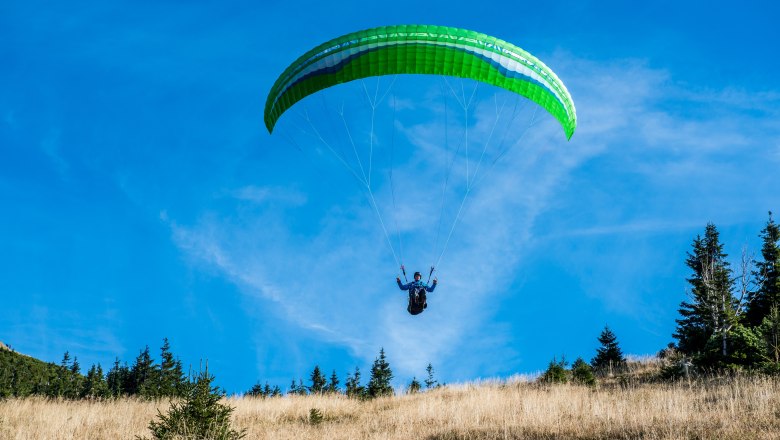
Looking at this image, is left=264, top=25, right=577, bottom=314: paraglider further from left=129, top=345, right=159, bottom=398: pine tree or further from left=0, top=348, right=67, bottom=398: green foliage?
left=0, top=348, right=67, bottom=398: green foliage

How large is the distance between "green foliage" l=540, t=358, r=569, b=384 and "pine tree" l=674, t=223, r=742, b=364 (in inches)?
198

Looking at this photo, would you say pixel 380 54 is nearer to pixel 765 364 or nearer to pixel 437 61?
pixel 437 61

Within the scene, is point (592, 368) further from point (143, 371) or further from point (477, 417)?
point (143, 371)

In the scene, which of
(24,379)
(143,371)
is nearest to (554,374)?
(143,371)

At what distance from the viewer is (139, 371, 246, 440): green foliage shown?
838 centimetres

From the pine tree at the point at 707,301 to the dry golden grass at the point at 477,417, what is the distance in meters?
8.31

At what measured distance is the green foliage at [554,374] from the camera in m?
18.0

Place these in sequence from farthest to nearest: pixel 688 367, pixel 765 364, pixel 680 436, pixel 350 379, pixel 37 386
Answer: pixel 37 386
pixel 350 379
pixel 688 367
pixel 765 364
pixel 680 436

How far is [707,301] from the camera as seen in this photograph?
2658 cm

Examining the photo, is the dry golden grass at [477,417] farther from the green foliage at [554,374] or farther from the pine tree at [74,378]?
the pine tree at [74,378]

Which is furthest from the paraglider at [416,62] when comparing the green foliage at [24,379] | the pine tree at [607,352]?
the green foliage at [24,379]

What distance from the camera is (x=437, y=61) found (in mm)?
13812

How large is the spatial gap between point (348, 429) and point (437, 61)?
9253mm

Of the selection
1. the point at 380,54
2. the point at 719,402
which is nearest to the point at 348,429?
the point at 719,402
